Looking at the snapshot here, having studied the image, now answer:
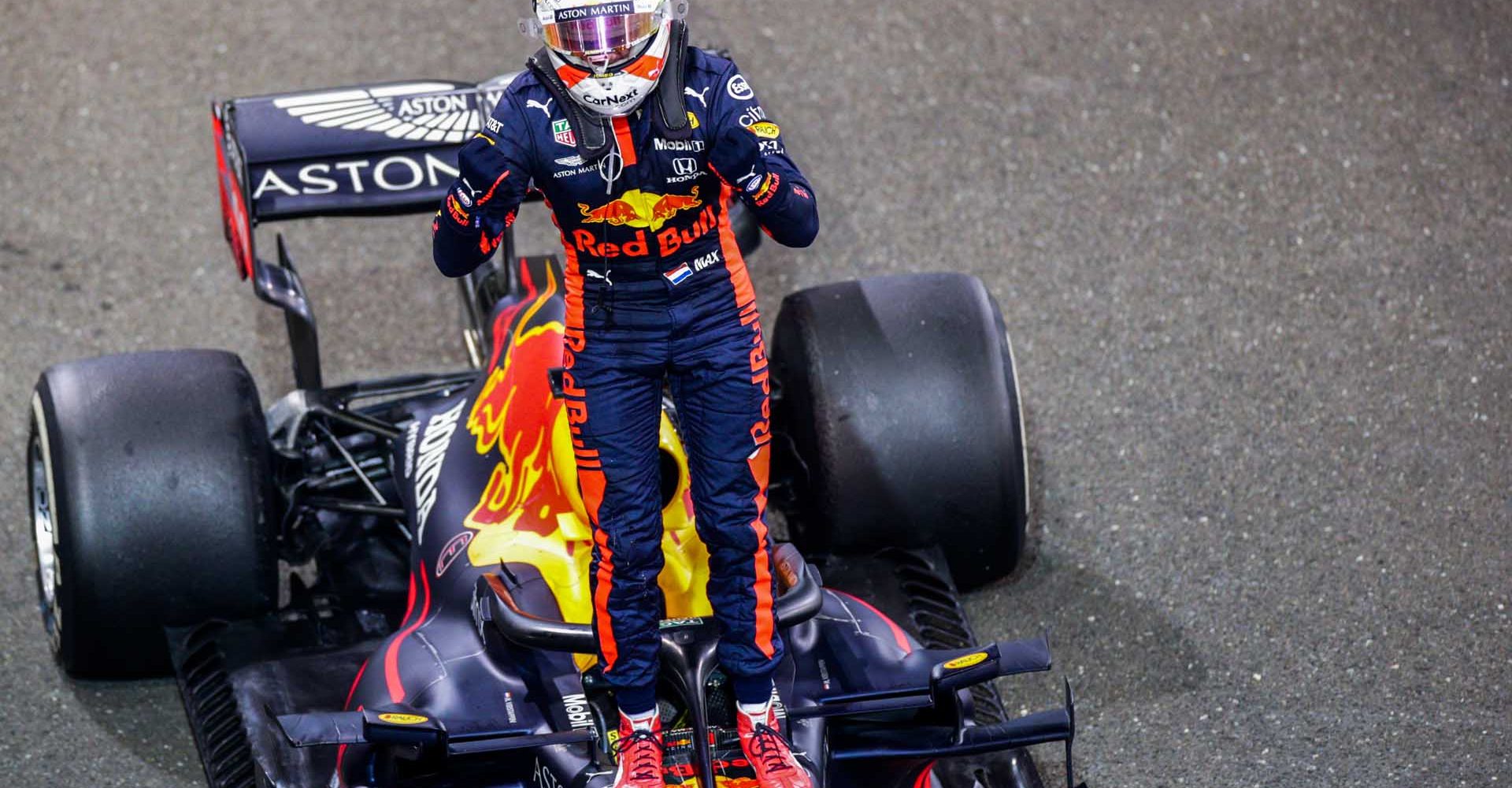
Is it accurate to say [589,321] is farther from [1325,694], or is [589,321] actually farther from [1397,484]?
[1397,484]

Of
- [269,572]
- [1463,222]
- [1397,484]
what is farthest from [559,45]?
[1463,222]

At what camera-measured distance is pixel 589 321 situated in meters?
4.06

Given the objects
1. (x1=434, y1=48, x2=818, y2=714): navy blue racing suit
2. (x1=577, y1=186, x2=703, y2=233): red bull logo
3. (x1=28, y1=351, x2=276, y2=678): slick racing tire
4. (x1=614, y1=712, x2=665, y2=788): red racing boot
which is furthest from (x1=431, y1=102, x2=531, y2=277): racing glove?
(x1=28, y1=351, x2=276, y2=678): slick racing tire

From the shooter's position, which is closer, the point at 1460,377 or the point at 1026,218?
the point at 1460,377

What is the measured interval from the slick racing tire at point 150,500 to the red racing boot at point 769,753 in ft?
5.14

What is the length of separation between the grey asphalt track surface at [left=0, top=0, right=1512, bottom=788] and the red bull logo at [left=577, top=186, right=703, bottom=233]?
193 cm

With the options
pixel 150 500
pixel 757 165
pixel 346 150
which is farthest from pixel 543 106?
pixel 150 500

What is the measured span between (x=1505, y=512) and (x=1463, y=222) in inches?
67.8

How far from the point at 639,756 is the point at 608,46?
1.45m

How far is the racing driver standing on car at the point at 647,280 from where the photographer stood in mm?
3863

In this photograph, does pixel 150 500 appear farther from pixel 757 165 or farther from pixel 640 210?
pixel 757 165

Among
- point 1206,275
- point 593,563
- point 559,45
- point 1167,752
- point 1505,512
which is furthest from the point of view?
point 1206,275

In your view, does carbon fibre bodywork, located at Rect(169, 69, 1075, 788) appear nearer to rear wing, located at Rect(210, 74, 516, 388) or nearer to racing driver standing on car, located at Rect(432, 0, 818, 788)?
rear wing, located at Rect(210, 74, 516, 388)

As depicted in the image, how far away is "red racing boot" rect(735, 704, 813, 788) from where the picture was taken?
4.02 m
